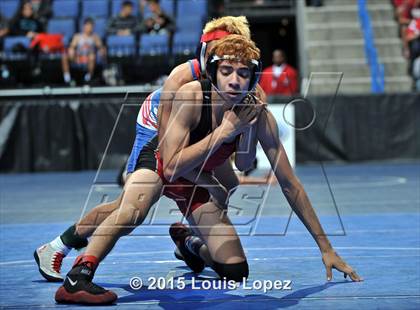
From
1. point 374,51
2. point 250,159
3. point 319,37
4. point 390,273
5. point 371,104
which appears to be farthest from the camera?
point 319,37

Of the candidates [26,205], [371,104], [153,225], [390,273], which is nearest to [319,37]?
[371,104]

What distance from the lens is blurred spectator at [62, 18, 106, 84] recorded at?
1474 cm

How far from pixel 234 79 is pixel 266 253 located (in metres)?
2.07

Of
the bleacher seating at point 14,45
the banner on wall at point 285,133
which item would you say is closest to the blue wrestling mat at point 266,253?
the banner on wall at point 285,133

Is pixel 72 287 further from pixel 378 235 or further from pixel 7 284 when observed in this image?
pixel 378 235

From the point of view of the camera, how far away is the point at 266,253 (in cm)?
625

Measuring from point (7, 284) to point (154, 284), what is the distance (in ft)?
2.76

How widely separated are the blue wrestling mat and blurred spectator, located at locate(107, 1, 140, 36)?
4.91 meters

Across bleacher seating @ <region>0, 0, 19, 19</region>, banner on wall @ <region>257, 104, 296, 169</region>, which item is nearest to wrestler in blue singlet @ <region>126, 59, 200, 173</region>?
banner on wall @ <region>257, 104, 296, 169</region>

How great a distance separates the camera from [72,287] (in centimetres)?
454

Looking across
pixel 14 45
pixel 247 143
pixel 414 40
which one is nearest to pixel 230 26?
pixel 247 143

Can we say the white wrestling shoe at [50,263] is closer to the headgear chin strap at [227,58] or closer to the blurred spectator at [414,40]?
the headgear chin strap at [227,58]

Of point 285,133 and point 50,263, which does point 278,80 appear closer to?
Answer: point 285,133

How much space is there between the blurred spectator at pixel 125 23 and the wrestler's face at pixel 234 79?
11340mm
